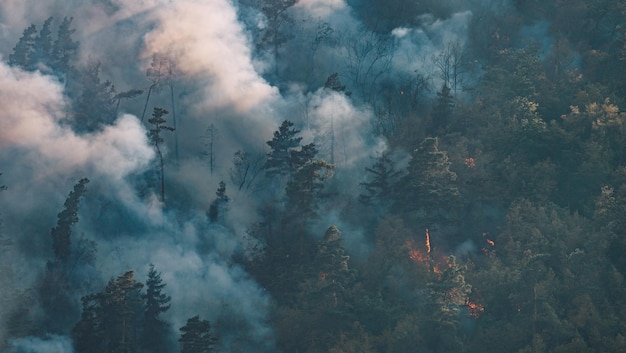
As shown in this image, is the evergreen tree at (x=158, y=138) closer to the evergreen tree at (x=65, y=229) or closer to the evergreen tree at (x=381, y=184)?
the evergreen tree at (x=65, y=229)

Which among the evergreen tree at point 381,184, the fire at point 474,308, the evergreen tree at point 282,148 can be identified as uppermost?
the evergreen tree at point 282,148

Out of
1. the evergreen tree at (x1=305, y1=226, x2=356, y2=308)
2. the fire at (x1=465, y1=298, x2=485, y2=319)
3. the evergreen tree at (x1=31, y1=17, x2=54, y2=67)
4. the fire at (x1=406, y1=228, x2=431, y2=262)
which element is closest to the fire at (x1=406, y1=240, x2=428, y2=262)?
the fire at (x1=406, y1=228, x2=431, y2=262)

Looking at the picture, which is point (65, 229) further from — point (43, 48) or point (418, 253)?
point (418, 253)

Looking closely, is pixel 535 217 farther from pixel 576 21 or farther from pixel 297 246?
pixel 576 21

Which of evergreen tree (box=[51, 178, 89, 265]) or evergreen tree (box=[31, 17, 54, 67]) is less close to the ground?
evergreen tree (box=[31, 17, 54, 67])

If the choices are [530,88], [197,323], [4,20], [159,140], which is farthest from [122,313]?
[4,20]

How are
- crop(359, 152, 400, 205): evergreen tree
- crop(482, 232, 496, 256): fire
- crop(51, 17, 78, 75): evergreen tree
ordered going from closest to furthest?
crop(482, 232, 496, 256): fire
crop(359, 152, 400, 205): evergreen tree
crop(51, 17, 78, 75): evergreen tree

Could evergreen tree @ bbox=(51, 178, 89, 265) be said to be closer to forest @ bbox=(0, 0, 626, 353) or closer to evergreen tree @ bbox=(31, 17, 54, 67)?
forest @ bbox=(0, 0, 626, 353)

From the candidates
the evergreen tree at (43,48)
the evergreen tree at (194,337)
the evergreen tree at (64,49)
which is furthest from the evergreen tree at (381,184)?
the evergreen tree at (43,48)
